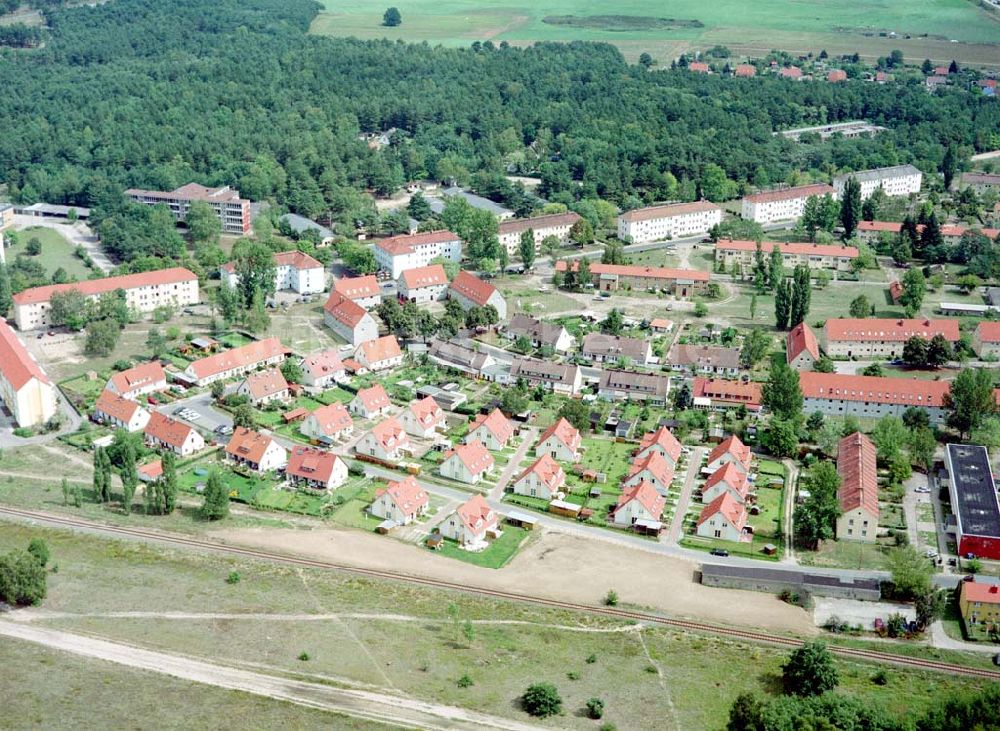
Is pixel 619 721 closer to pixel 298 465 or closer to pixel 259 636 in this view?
pixel 259 636

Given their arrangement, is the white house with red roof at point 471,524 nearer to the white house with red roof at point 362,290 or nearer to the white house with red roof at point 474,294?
the white house with red roof at point 474,294

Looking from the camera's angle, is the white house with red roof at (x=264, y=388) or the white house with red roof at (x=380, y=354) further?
the white house with red roof at (x=380, y=354)

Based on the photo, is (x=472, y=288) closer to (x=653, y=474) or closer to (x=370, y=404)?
(x=370, y=404)

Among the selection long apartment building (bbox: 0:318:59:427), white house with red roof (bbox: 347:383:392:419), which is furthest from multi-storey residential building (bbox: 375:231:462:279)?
long apartment building (bbox: 0:318:59:427)

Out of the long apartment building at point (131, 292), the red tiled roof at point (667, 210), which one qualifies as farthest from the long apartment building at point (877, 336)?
the long apartment building at point (131, 292)

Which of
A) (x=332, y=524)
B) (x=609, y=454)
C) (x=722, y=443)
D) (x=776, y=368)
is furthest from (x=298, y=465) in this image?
(x=776, y=368)
